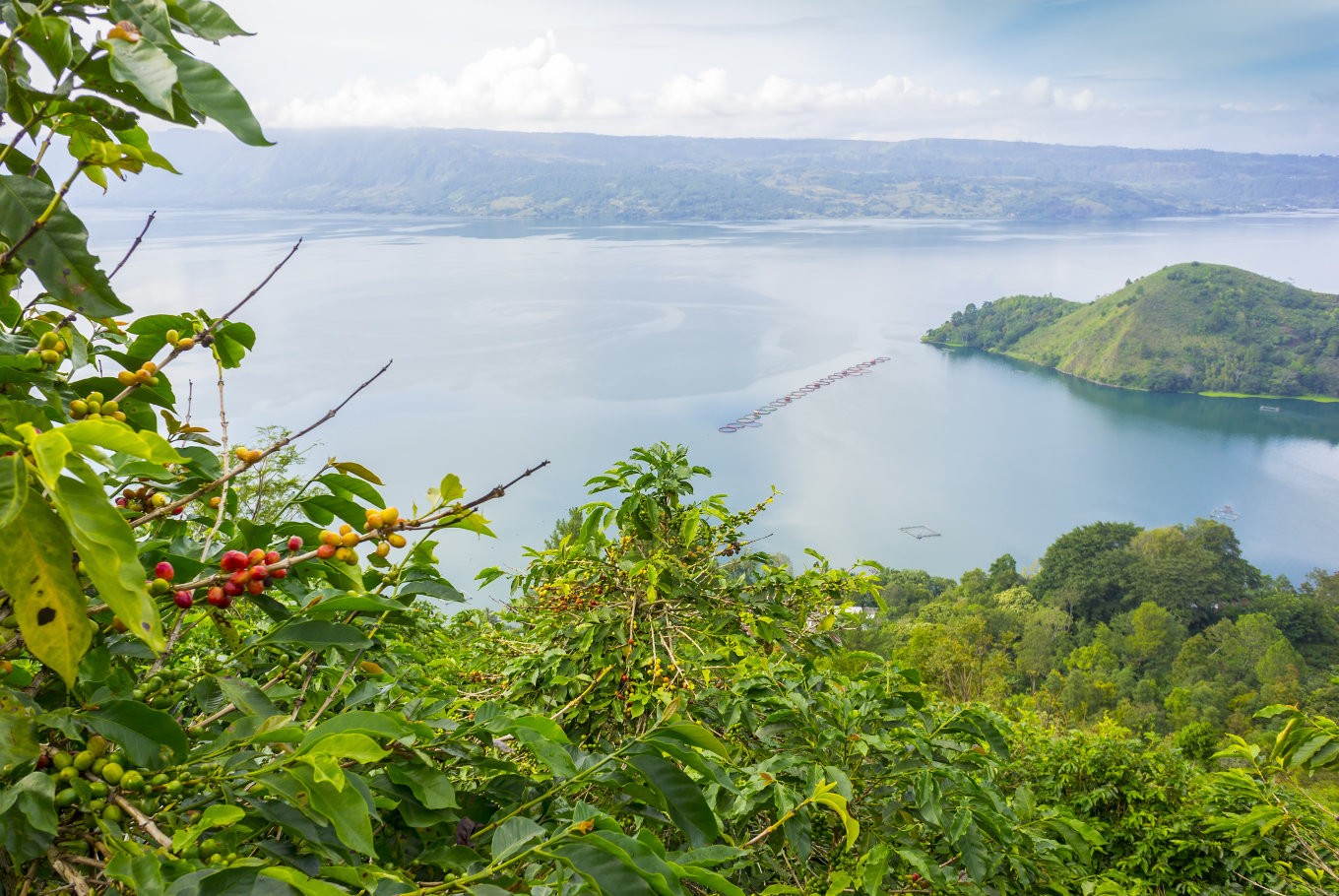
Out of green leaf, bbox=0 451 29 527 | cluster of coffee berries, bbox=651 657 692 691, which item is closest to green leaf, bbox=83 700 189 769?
green leaf, bbox=0 451 29 527

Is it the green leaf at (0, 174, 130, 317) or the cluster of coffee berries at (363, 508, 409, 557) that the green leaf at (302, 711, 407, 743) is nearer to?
the cluster of coffee berries at (363, 508, 409, 557)

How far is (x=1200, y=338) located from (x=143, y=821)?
5956 centimetres

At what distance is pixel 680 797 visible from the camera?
2.59 ft

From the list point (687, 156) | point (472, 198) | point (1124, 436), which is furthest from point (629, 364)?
point (687, 156)

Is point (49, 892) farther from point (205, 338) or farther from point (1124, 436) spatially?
A: point (1124, 436)

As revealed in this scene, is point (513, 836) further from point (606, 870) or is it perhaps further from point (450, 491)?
point (450, 491)

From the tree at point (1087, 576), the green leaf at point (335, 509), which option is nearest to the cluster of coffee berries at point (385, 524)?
the green leaf at point (335, 509)

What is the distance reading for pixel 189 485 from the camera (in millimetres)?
899

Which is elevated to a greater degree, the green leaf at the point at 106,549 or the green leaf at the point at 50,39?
the green leaf at the point at 50,39

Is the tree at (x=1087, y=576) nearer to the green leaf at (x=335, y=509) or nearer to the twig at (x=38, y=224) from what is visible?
the green leaf at (x=335, y=509)

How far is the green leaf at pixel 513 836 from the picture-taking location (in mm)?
701

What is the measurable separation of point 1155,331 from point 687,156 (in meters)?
120

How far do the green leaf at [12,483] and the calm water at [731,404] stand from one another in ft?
41.1

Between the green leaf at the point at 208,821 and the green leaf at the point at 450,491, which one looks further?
the green leaf at the point at 450,491
